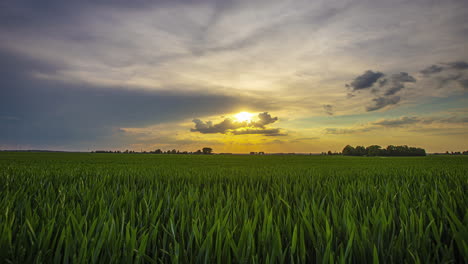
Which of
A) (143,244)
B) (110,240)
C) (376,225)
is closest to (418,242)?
(376,225)

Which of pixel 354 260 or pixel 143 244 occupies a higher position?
pixel 143 244

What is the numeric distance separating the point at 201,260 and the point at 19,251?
962 mm

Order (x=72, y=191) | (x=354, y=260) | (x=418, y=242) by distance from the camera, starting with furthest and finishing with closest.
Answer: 1. (x=72, y=191)
2. (x=418, y=242)
3. (x=354, y=260)

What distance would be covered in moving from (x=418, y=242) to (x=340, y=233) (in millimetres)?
417

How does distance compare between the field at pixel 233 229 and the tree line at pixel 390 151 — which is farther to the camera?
the tree line at pixel 390 151

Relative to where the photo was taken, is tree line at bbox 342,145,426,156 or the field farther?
tree line at bbox 342,145,426,156

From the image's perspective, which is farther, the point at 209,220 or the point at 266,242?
the point at 209,220

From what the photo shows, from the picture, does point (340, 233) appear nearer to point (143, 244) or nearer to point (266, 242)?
point (266, 242)

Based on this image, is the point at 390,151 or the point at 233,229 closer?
the point at 233,229

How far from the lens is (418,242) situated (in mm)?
1425

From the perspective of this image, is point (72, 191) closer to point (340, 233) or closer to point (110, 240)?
point (110, 240)

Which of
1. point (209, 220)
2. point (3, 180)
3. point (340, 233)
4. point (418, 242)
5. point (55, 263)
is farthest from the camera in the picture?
point (3, 180)

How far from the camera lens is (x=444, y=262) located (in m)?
1.20

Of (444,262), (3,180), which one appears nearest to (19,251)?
(444,262)
